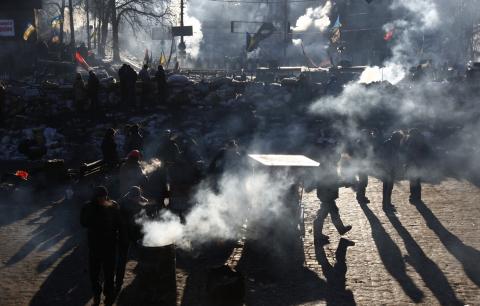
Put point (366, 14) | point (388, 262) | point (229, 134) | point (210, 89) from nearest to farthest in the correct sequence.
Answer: point (388, 262) < point (229, 134) < point (210, 89) < point (366, 14)

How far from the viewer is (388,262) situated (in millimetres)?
8219

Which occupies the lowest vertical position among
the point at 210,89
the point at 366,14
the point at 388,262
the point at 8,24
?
the point at 388,262

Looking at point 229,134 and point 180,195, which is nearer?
point 180,195

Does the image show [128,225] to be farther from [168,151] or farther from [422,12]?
[422,12]

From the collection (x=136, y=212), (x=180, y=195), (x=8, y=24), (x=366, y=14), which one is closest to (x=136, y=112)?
(x=180, y=195)

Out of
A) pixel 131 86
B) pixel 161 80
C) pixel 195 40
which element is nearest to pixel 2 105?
pixel 131 86

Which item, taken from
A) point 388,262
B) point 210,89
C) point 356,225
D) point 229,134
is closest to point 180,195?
point 356,225

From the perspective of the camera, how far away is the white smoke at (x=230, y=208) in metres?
8.75

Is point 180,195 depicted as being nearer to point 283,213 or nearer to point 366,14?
point 283,213

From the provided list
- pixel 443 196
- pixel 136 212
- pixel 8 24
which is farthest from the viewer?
pixel 8 24

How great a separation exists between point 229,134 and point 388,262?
11230 millimetres

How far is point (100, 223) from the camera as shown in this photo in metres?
6.37

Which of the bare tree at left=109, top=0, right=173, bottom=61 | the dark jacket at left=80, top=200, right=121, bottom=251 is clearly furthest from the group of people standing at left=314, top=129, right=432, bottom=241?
the bare tree at left=109, top=0, right=173, bottom=61

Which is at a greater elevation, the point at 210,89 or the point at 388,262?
the point at 210,89
